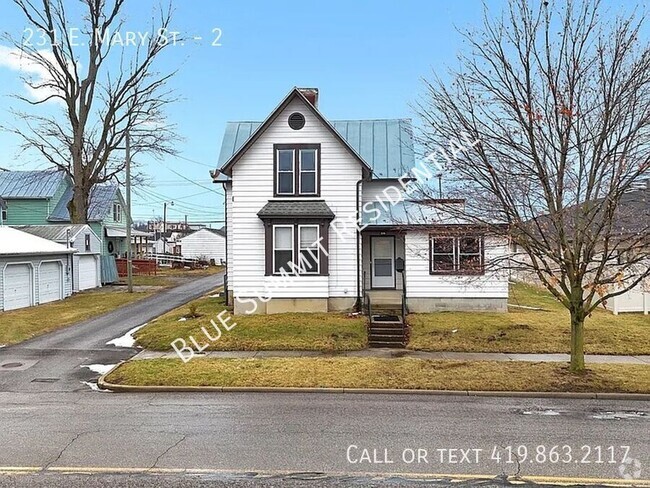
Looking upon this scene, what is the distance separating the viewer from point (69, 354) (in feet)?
48.6

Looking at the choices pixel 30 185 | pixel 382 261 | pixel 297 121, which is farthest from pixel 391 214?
pixel 30 185

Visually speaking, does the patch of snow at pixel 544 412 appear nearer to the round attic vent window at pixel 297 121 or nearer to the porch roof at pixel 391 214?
the porch roof at pixel 391 214

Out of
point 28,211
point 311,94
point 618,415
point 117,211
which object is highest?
point 311,94

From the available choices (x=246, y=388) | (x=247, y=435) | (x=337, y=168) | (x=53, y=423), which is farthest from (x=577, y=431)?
(x=337, y=168)

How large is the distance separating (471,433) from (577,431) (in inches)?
69.6

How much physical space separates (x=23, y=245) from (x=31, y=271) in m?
1.36

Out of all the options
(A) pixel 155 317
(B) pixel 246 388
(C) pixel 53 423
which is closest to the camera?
(C) pixel 53 423

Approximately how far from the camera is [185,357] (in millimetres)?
13734

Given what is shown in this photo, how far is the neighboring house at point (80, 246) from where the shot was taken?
3011 cm

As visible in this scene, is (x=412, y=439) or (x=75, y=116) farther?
(x=75, y=116)

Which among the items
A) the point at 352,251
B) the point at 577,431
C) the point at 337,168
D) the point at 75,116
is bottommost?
the point at 577,431

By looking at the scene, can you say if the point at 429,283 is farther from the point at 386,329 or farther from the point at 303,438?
the point at 303,438

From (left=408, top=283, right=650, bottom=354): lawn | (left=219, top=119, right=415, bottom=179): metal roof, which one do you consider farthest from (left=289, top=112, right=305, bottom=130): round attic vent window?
(left=408, top=283, right=650, bottom=354): lawn

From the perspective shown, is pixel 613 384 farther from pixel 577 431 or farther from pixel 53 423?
pixel 53 423
